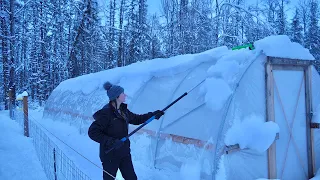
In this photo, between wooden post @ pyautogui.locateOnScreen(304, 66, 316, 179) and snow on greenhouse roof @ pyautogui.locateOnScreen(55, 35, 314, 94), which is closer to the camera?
snow on greenhouse roof @ pyautogui.locateOnScreen(55, 35, 314, 94)

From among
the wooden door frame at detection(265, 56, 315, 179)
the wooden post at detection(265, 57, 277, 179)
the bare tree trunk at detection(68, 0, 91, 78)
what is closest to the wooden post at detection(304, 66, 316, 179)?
the wooden door frame at detection(265, 56, 315, 179)

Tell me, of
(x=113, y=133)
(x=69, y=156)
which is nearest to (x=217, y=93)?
(x=113, y=133)

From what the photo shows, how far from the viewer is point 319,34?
3092 centimetres

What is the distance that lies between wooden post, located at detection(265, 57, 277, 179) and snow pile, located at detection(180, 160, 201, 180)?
1.43 metres

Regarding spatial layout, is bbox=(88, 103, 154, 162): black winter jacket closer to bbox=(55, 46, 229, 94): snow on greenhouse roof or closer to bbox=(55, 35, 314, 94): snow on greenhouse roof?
bbox=(55, 35, 314, 94): snow on greenhouse roof

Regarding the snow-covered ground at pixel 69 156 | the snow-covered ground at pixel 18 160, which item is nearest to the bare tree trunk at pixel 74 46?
the snow-covered ground at pixel 69 156

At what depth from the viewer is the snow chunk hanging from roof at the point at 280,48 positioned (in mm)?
4941

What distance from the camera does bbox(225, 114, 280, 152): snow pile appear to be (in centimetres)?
433

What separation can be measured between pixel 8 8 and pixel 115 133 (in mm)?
23190

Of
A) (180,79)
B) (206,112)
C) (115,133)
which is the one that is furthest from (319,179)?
(115,133)

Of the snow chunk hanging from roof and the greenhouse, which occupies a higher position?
the snow chunk hanging from roof

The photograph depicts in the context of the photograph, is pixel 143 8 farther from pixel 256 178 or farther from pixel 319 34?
pixel 256 178

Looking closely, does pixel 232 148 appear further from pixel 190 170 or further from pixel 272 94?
pixel 272 94

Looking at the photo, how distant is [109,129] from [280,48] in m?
3.67
